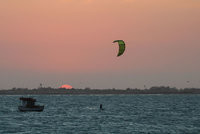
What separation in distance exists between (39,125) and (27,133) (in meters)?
11.5

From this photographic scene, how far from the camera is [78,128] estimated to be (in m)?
66.1

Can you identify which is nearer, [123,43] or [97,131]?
[97,131]

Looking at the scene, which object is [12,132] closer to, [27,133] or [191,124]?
[27,133]

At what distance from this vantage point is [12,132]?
61.0 m

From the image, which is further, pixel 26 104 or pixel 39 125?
pixel 26 104

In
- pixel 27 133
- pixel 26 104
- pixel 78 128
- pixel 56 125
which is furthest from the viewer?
pixel 26 104

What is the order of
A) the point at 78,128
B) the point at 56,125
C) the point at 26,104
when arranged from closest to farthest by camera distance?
the point at 78,128, the point at 56,125, the point at 26,104

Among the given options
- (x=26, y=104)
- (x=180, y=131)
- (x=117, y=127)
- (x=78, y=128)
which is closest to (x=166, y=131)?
(x=180, y=131)

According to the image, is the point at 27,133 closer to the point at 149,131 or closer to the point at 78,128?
the point at 78,128

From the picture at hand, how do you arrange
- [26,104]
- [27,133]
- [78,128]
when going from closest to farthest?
[27,133], [78,128], [26,104]

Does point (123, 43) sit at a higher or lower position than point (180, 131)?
higher

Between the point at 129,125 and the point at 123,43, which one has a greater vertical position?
the point at 123,43

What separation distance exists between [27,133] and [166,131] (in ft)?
63.4

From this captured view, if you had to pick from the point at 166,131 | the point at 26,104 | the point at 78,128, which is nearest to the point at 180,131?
the point at 166,131
